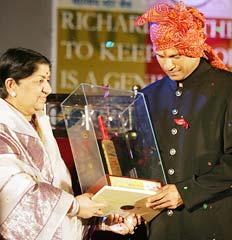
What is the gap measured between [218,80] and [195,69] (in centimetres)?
9

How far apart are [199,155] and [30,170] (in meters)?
0.59

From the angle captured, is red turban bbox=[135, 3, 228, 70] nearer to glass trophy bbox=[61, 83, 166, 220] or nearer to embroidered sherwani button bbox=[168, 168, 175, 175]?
glass trophy bbox=[61, 83, 166, 220]

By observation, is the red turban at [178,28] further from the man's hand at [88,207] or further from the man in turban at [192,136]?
the man's hand at [88,207]

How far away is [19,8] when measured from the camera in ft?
12.4

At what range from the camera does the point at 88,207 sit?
207 cm

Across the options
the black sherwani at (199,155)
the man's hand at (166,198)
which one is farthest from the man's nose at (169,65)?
the man's hand at (166,198)

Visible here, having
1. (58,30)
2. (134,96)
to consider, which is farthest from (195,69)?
(58,30)

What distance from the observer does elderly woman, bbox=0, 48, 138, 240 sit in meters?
2.04

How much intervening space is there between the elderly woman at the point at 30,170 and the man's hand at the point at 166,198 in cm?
19

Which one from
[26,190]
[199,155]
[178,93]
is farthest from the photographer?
[178,93]

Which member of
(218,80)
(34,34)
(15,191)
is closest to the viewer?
(15,191)

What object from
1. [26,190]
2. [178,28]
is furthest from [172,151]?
[26,190]

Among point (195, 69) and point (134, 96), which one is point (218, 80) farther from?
point (134, 96)

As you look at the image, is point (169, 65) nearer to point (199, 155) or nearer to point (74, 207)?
point (199, 155)
